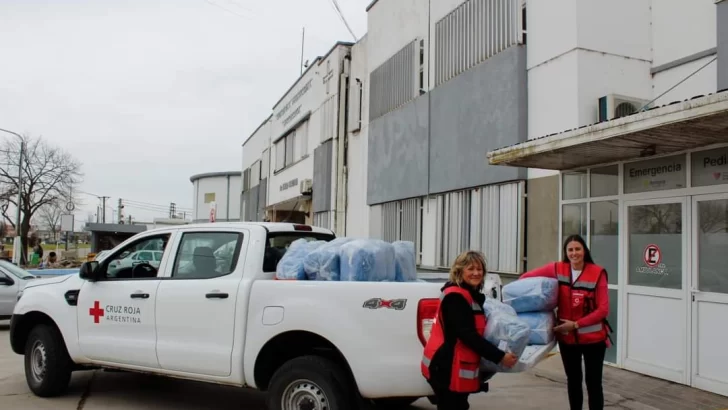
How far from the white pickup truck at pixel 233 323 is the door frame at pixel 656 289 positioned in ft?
10.8

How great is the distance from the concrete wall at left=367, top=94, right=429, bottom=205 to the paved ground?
6276 mm

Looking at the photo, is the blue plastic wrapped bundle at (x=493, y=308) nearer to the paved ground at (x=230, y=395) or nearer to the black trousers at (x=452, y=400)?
the black trousers at (x=452, y=400)

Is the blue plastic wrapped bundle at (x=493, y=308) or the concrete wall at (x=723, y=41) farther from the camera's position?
the concrete wall at (x=723, y=41)

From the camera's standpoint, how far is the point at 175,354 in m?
5.27

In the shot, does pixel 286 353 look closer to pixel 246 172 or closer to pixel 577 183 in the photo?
pixel 577 183

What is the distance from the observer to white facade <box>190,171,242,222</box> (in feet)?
164

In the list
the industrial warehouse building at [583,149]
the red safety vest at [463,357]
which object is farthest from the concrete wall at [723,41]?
the red safety vest at [463,357]

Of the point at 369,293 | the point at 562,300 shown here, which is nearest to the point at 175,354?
the point at 369,293

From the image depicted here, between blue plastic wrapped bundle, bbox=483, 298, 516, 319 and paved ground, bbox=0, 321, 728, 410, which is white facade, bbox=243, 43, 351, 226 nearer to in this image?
paved ground, bbox=0, 321, 728, 410

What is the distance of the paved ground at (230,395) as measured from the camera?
6.07 meters

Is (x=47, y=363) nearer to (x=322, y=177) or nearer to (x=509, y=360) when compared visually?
(x=509, y=360)

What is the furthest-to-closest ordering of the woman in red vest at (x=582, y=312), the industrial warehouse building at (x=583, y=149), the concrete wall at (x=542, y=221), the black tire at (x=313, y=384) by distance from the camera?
the concrete wall at (x=542, y=221)
the industrial warehouse building at (x=583, y=149)
the woman in red vest at (x=582, y=312)
the black tire at (x=313, y=384)

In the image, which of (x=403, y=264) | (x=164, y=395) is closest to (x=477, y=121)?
(x=403, y=264)

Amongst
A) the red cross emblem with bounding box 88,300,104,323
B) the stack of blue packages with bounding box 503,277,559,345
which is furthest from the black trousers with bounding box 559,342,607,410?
the red cross emblem with bounding box 88,300,104,323
